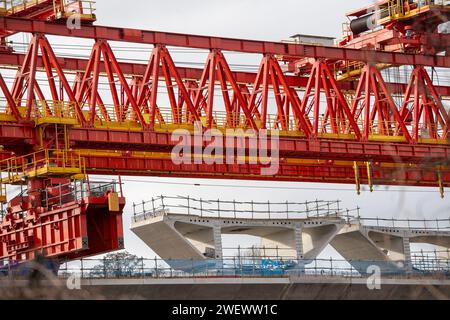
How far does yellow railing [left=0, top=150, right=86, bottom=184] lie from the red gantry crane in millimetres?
82

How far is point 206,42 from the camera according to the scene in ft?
243

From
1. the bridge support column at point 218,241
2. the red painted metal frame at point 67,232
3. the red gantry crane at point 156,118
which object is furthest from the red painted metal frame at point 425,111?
the red painted metal frame at point 67,232

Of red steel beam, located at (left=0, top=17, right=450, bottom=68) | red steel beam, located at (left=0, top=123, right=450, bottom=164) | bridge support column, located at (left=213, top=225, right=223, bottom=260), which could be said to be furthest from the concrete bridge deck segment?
red steel beam, located at (left=0, top=17, right=450, bottom=68)

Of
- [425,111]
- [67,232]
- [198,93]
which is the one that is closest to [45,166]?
[67,232]

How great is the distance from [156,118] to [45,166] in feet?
53.9

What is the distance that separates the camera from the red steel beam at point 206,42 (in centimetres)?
6869

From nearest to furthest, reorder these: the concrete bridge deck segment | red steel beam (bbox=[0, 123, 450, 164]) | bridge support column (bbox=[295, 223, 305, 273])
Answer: red steel beam (bbox=[0, 123, 450, 164]) < the concrete bridge deck segment < bridge support column (bbox=[295, 223, 305, 273])

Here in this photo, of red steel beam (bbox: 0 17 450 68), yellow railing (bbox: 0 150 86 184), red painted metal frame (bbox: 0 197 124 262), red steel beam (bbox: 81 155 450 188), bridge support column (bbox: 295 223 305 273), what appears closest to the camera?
red painted metal frame (bbox: 0 197 124 262)

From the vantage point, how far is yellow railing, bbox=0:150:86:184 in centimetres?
6309

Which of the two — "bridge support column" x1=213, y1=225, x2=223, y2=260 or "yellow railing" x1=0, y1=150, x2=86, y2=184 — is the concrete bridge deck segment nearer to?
"bridge support column" x1=213, y1=225, x2=223, y2=260

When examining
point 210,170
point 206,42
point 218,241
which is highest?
point 206,42

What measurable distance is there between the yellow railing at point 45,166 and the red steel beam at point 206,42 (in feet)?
23.2

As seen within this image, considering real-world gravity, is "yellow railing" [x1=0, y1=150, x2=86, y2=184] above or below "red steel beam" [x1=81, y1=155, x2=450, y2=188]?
above

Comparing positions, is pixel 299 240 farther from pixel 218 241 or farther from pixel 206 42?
pixel 206 42
